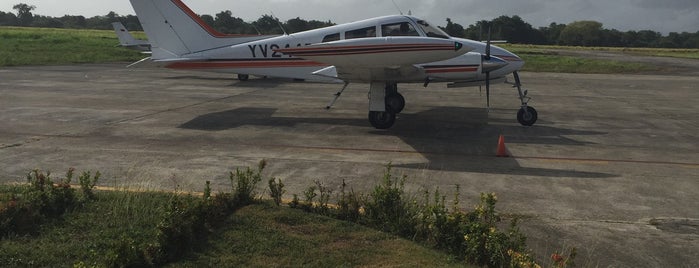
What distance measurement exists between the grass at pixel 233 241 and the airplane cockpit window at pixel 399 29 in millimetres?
7179

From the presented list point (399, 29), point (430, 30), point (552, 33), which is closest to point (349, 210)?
point (399, 29)

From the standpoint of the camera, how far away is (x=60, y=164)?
831 centimetres

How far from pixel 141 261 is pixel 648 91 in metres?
24.1

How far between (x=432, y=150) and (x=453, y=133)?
217cm

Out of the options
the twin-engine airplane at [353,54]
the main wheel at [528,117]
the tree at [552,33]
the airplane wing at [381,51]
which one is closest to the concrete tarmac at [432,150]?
the main wheel at [528,117]

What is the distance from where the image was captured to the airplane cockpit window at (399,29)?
1198 centimetres

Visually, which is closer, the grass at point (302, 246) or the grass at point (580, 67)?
the grass at point (302, 246)

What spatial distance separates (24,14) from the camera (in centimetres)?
15200

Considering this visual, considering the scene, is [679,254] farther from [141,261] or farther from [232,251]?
[141,261]

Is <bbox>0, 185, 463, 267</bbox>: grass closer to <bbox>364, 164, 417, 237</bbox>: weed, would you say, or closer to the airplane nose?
<bbox>364, 164, 417, 237</bbox>: weed

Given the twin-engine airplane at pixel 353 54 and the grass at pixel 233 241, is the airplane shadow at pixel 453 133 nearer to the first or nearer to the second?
the twin-engine airplane at pixel 353 54

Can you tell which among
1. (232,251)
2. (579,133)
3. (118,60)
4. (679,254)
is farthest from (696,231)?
(118,60)

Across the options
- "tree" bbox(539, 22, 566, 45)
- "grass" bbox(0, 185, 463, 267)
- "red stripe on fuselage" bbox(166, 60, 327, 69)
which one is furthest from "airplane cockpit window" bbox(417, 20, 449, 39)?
"tree" bbox(539, 22, 566, 45)

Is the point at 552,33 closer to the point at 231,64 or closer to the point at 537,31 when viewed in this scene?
the point at 537,31
